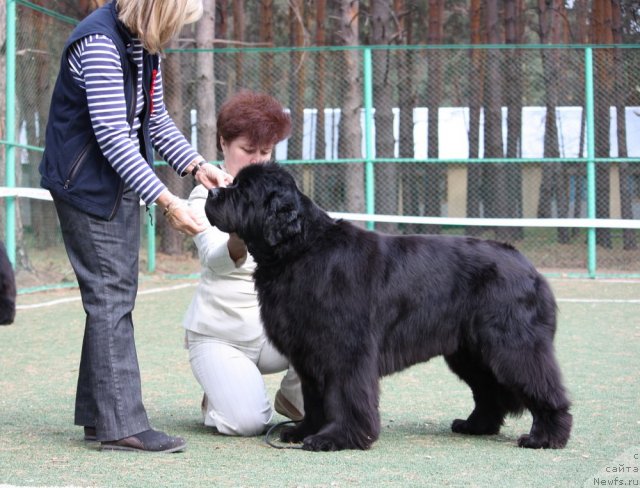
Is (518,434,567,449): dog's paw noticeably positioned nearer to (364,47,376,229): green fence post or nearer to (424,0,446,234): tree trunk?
(364,47,376,229): green fence post

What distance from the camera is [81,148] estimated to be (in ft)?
12.6

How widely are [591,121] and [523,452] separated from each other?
31.3 ft

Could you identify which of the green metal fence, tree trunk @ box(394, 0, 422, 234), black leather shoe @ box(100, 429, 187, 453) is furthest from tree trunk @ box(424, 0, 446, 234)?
black leather shoe @ box(100, 429, 187, 453)

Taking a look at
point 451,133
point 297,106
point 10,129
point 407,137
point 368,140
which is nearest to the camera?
point 10,129

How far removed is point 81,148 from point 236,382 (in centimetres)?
139

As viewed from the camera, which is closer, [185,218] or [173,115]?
[185,218]

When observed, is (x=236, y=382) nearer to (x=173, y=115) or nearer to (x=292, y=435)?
(x=292, y=435)

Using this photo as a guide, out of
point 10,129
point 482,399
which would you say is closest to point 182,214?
point 482,399

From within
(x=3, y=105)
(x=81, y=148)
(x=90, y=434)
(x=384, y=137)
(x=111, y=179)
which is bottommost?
(x=90, y=434)

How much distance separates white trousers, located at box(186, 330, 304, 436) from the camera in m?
4.45

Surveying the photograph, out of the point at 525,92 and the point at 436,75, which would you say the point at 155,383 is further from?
the point at 525,92

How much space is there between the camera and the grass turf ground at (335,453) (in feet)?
11.4

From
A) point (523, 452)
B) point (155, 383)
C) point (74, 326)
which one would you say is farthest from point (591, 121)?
point (523, 452)

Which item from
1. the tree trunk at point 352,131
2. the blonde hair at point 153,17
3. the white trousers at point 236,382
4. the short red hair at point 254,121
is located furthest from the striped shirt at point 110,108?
the tree trunk at point 352,131
